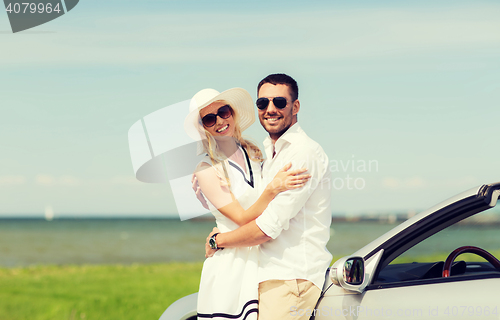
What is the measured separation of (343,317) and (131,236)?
43127 mm

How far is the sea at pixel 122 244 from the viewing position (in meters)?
29.7

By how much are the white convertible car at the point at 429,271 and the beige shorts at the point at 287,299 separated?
2 cm

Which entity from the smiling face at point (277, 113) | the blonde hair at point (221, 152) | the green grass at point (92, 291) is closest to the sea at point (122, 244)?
the green grass at point (92, 291)

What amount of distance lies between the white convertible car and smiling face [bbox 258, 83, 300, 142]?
907mm

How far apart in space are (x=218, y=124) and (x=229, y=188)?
0.53 metres

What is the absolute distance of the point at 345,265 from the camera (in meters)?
2.56

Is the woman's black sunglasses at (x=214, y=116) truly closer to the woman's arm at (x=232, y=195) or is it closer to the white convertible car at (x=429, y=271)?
the woman's arm at (x=232, y=195)

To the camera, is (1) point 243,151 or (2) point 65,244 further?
(2) point 65,244

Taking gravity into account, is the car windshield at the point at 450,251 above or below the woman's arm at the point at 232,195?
below

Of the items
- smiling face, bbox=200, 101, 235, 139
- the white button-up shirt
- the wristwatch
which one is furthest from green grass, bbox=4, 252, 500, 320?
smiling face, bbox=200, 101, 235, 139

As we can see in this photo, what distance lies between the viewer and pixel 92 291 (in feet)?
29.3

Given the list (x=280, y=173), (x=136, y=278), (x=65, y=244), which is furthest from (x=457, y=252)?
(x=65, y=244)

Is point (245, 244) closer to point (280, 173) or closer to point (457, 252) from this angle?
point (280, 173)

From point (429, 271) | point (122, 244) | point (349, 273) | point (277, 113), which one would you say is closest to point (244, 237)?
point (349, 273)
